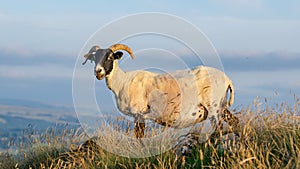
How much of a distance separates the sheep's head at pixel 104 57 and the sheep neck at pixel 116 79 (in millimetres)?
158

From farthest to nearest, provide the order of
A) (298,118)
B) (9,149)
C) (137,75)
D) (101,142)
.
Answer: (9,149), (137,75), (101,142), (298,118)

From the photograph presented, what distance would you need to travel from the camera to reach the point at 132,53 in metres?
11.9

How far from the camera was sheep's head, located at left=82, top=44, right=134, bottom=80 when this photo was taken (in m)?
11.6

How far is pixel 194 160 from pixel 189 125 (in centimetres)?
241

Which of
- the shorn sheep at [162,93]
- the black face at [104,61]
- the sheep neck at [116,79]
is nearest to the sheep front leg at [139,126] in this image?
the shorn sheep at [162,93]

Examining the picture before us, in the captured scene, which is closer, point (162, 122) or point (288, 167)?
point (288, 167)

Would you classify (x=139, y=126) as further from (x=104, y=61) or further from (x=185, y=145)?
(x=185, y=145)

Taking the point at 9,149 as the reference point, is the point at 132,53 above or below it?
above

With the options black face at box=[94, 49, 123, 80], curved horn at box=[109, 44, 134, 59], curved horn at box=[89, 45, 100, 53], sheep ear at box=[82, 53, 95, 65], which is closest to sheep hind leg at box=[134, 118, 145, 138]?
black face at box=[94, 49, 123, 80]

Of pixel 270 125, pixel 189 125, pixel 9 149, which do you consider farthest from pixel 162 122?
pixel 9 149

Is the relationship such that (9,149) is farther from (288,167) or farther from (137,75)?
(288,167)

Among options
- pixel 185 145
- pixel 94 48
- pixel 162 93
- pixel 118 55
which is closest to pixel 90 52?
pixel 94 48

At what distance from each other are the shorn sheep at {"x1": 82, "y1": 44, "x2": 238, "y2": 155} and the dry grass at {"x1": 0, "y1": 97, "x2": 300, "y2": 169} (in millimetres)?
526

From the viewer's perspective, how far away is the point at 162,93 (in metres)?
12.0
